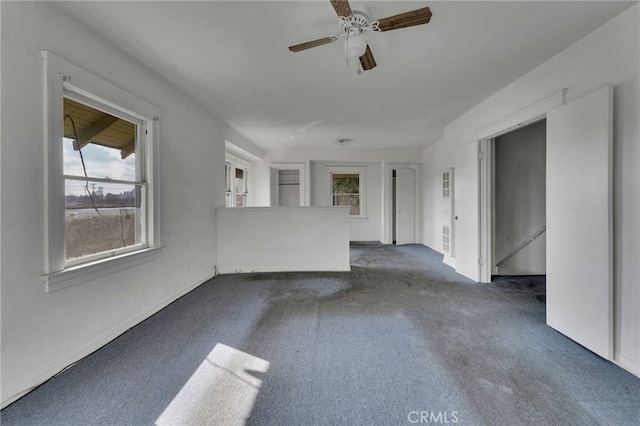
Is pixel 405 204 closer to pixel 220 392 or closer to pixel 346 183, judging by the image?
pixel 346 183

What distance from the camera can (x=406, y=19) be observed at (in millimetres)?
1648

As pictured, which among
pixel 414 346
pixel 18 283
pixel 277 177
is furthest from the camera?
pixel 277 177

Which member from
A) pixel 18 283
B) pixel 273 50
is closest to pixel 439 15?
pixel 273 50

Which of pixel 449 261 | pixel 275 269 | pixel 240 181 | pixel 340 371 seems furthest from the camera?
pixel 240 181

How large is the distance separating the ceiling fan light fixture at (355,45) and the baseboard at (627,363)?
2891 millimetres

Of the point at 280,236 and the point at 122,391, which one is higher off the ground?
the point at 280,236

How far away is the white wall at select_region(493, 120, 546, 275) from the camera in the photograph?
3.95 meters

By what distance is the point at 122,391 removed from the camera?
163cm

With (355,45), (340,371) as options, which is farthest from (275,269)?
(355,45)

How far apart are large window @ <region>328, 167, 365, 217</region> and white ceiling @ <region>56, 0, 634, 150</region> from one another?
11.0 ft

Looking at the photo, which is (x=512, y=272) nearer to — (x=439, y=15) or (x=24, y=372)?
(x=439, y=15)

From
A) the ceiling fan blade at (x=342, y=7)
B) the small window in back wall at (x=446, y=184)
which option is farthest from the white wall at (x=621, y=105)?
the small window in back wall at (x=446, y=184)

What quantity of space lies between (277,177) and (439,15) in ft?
17.4

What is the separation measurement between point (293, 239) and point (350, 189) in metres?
3.40
